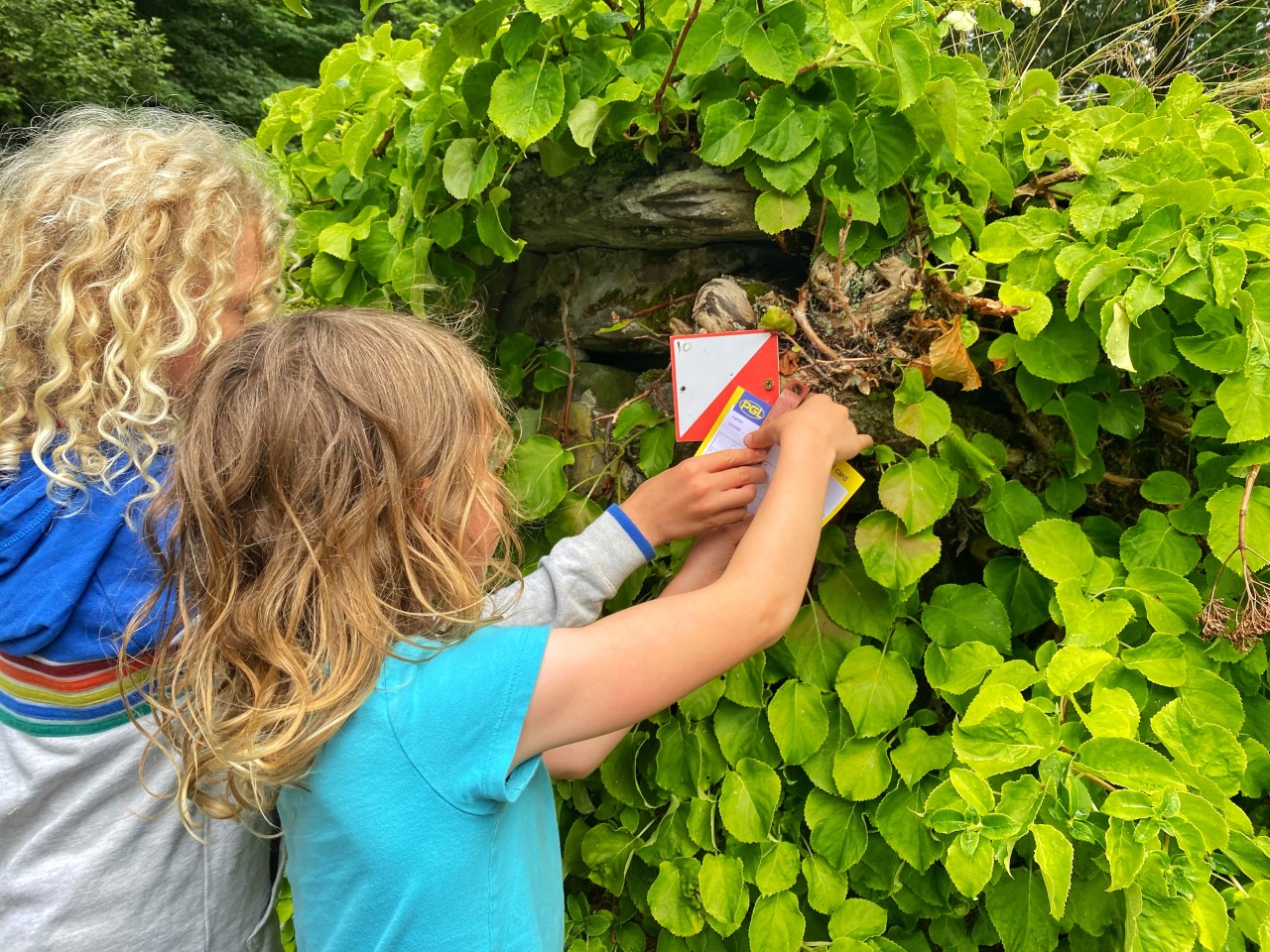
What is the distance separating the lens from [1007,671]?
3.51 ft

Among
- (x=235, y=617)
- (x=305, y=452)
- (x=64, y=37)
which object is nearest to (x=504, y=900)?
(x=235, y=617)

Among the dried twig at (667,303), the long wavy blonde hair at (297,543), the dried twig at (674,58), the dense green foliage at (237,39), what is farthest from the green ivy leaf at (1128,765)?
the dense green foliage at (237,39)

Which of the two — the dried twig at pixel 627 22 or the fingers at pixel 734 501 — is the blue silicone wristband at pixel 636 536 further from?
the dried twig at pixel 627 22

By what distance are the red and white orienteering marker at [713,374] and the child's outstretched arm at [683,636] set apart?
0.20 meters

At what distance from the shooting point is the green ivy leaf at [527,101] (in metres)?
1.19

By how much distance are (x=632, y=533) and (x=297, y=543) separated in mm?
481

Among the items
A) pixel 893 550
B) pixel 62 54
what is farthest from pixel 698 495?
pixel 62 54

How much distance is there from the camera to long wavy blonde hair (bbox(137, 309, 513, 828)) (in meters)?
0.87

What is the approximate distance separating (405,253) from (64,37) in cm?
895

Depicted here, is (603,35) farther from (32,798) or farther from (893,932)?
(893,932)

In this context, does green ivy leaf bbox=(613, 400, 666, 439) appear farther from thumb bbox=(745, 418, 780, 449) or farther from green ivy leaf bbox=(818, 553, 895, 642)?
green ivy leaf bbox=(818, 553, 895, 642)

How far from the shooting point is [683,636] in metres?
0.92

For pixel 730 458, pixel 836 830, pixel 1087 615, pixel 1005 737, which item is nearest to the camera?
pixel 1005 737

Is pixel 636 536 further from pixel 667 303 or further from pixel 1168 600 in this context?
pixel 1168 600
